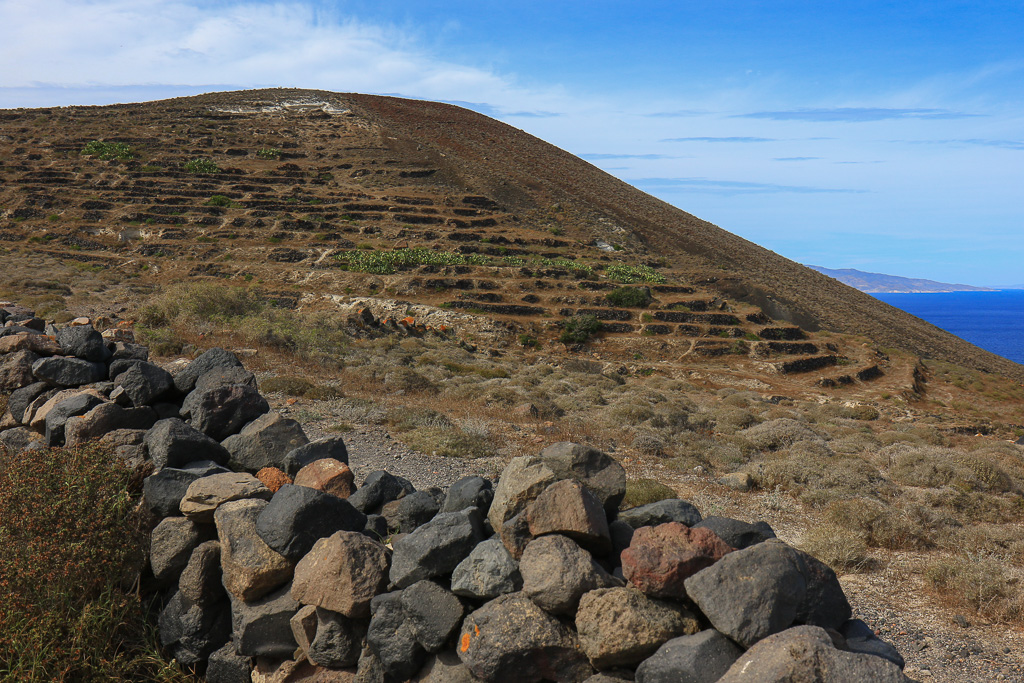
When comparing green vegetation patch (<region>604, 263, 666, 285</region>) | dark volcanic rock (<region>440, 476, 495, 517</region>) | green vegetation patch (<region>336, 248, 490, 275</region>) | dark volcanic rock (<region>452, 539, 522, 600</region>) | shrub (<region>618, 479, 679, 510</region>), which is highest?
green vegetation patch (<region>604, 263, 666, 285</region>)

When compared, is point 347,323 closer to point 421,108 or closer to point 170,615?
point 170,615

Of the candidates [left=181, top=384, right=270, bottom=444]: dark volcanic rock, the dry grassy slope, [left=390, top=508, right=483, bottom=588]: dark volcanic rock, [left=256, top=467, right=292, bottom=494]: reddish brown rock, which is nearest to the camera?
[left=390, top=508, right=483, bottom=588]: dark volcanic rock

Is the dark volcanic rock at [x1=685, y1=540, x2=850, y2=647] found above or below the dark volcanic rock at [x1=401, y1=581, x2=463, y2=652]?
above

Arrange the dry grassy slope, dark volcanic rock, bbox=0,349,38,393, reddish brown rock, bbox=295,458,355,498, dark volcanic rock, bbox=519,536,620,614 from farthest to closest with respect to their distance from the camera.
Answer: the dry grassy slope, dark volcanic rock, bbox=0,349,38,393, reddish brown rock, bbox=295,458,355,498, dark volcanic rock, bbox=519,536,620,614

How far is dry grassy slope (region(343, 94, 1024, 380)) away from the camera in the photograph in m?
48.0

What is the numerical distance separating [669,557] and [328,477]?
3347 mm

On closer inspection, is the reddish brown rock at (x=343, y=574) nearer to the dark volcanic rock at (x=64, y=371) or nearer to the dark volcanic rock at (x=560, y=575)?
the dark volcanic rock at (x=560, y=575)

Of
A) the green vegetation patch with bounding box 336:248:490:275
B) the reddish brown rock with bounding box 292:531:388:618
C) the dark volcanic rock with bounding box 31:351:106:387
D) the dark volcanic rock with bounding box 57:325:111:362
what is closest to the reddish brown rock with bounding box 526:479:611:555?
the reddish brown rock with bounding box 292:531:388:618

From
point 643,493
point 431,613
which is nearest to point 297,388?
point 643,493

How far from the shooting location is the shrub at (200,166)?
2131 inches

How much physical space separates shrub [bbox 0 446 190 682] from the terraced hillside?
25968 mm

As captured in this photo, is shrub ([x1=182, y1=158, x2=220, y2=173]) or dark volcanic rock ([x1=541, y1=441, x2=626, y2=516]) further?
shrub ([x1=182, y1=158, x2=220, y2=173])

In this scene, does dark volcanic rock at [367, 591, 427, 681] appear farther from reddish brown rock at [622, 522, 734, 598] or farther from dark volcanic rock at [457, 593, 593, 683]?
reddish brown rock at [622, 522, 734, 598]

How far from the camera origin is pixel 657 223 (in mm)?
61688
